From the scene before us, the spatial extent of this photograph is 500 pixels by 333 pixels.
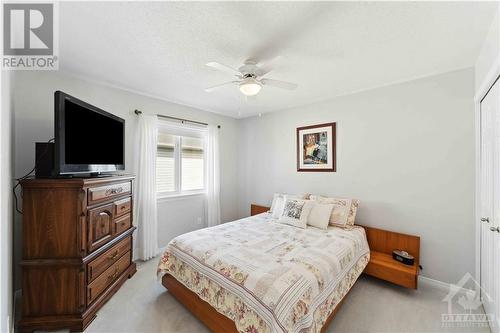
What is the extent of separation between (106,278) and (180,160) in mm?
2070

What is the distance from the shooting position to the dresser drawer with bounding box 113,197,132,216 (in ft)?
7.45

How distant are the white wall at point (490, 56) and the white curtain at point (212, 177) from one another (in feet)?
11.7

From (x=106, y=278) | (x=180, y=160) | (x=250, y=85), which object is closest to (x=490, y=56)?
(x=250, y=85)

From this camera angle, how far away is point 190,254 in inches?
80.4

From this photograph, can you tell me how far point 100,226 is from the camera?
2.01 meters

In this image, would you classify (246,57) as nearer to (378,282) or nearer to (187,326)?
(187,326)

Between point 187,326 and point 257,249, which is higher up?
point 257,249

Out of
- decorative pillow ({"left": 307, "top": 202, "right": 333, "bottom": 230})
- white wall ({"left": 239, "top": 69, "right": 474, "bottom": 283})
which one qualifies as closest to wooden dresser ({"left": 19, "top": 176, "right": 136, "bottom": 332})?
decorative pillow ({"left": 307, "top": 202, "right": 333, "bottom": 230})

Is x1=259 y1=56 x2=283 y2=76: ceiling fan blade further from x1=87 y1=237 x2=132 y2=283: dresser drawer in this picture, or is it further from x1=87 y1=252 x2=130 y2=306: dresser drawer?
x1=87 y1=252 x2=130 y2=306: dresser drawer

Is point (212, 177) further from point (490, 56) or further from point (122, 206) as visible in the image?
point (490, 56)

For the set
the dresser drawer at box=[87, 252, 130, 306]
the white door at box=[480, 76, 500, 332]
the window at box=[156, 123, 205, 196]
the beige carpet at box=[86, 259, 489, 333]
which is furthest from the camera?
the window at box=[156, 123, 205, 196]

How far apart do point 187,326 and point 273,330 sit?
97 cm

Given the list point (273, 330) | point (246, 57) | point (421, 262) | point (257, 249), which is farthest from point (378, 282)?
point (246, 57)

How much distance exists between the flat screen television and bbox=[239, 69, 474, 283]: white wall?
2.90m
